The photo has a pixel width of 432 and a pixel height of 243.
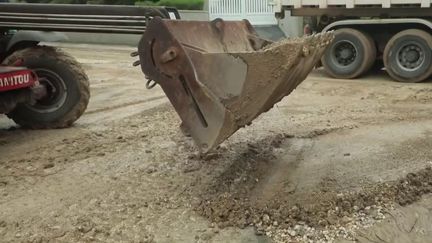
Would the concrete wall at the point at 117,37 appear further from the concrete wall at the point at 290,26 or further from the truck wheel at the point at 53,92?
the truck wheel at the point at 53,92

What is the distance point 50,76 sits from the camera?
6.92 meters

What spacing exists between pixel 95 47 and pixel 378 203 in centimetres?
1658

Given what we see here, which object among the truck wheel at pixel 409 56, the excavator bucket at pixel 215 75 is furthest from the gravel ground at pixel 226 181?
the truck wheel at pixel 409 56

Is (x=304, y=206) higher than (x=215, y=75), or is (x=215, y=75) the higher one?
(x=215, y=75)

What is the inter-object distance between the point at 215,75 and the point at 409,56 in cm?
744

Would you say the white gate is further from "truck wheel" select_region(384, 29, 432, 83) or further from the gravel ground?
the gravel ground

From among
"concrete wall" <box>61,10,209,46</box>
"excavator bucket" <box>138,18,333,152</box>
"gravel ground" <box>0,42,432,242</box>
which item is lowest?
"concrete wall" <box>61,10,209,46</box>

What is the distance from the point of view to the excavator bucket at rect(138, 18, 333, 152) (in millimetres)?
4070

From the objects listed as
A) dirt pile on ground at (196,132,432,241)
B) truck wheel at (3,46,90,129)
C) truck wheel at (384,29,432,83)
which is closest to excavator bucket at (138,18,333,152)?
dirt pile on ground at (196,132,432,241)

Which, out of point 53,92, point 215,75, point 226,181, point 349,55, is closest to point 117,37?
point 349,55

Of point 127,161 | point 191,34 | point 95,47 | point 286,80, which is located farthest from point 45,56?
point 95,47

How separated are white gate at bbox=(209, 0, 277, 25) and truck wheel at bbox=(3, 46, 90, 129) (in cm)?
1260

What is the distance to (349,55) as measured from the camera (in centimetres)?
1135

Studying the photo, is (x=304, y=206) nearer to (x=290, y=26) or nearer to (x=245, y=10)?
(x=290, y=26)
